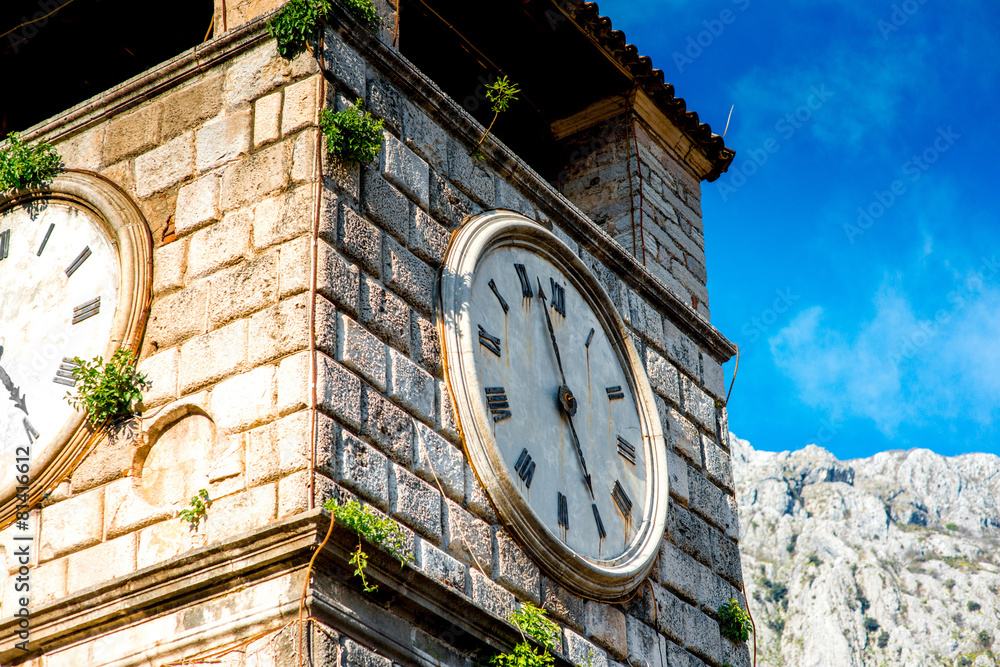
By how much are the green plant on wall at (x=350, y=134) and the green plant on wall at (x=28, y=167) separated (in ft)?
4.82

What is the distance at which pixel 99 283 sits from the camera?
5.20 meters

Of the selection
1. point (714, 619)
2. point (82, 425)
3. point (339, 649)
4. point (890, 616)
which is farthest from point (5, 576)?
point (890, 616)

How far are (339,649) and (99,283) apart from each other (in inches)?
81.5

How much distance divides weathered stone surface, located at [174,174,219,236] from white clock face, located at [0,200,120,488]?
0.35 metres

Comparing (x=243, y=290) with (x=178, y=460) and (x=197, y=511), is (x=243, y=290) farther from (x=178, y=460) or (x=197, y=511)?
(x=197, y=511)

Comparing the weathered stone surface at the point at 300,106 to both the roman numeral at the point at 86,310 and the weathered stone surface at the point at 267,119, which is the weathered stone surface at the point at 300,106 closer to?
the weathered stone surface at the point at 267,119

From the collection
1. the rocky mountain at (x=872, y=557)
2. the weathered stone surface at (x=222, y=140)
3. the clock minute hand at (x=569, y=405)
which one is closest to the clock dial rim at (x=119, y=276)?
the weathered stone surface at (x=222, y=140)

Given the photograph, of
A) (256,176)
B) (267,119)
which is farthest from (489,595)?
(267,119)

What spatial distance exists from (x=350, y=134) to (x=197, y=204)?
0.71 meters

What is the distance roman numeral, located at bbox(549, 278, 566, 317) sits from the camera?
612 centimetres

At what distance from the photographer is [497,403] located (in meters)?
5.39

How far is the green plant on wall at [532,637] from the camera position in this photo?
4719 millimetres

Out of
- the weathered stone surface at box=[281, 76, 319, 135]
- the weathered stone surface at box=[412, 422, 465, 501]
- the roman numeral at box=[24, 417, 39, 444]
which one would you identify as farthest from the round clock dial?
the roman numeral at box=[24, 417, 39, 444]

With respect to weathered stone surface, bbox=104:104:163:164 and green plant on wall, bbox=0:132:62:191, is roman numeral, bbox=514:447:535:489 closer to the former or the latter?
weathered stone surface, bbox=104:104:163:164
